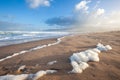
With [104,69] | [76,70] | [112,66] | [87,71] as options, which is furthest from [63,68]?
[112,66]

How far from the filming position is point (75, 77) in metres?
4.16

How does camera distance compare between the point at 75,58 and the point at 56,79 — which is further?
the point at 75,58

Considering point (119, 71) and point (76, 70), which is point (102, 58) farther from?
point (76, 70)

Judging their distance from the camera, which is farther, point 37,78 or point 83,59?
point 83,59

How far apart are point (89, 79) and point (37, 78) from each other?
174cm

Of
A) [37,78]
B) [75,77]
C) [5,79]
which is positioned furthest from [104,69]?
[5,79]

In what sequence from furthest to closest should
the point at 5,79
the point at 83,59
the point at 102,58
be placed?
the point at 102,58 → the point at 83,59 → the point at 5,79

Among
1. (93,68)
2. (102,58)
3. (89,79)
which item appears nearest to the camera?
(89,79)

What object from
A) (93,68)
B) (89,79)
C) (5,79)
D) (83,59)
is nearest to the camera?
(89,79)

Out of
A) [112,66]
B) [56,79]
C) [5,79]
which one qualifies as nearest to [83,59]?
[112,66]

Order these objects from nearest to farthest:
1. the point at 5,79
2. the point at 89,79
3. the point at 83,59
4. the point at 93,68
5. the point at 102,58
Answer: the point at 89,79, the point at 5,79, the point at 93,68, the point at 83,59, the point at 102,58

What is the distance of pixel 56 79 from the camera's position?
4145 mm

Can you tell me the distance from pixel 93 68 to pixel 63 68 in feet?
3.81

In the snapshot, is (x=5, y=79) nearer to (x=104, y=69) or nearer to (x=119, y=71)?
(x=104, y=69)
